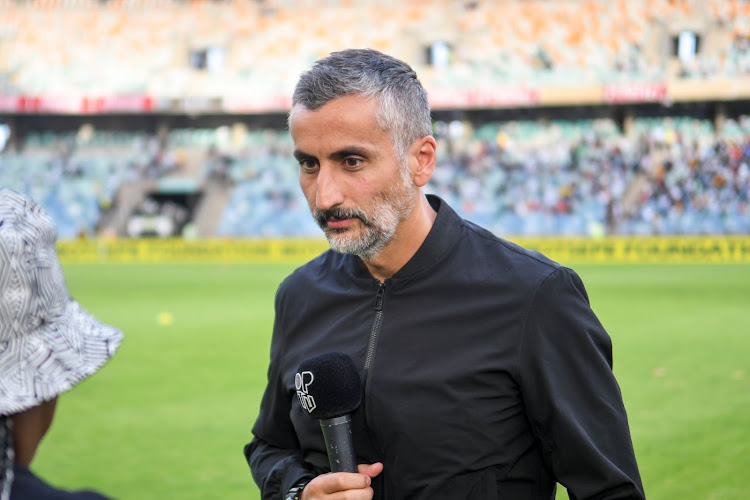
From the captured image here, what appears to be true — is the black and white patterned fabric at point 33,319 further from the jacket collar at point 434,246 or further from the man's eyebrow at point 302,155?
the jacket collar at point 434,246

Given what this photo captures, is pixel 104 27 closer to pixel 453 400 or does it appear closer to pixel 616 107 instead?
pixel 616 107

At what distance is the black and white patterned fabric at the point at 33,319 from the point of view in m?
1.43

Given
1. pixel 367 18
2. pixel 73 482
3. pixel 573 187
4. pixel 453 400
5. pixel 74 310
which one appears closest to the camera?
pixel 74 310

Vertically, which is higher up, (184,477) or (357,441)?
(357,441)

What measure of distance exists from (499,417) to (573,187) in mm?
31864

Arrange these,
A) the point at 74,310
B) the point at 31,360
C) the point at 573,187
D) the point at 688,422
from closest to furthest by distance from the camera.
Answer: the point at 31,360 < the point at 74,310 < the point at 688,422 < the point at 573,187

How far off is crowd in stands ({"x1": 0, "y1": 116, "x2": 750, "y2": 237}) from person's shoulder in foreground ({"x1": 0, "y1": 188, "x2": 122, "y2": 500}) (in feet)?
96.5

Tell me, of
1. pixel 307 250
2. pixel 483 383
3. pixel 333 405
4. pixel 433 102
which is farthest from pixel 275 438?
pixel 433 102

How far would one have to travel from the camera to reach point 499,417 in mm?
2197

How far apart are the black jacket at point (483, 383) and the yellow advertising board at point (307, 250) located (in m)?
24.0

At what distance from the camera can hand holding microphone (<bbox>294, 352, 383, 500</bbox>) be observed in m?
2.04

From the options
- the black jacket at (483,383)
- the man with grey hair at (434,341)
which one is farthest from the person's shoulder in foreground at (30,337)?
the black jacket at (483,383)

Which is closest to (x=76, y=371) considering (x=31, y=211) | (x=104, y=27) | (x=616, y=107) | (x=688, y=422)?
(x=31, y=211)

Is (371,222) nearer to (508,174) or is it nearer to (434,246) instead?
(434,246)
